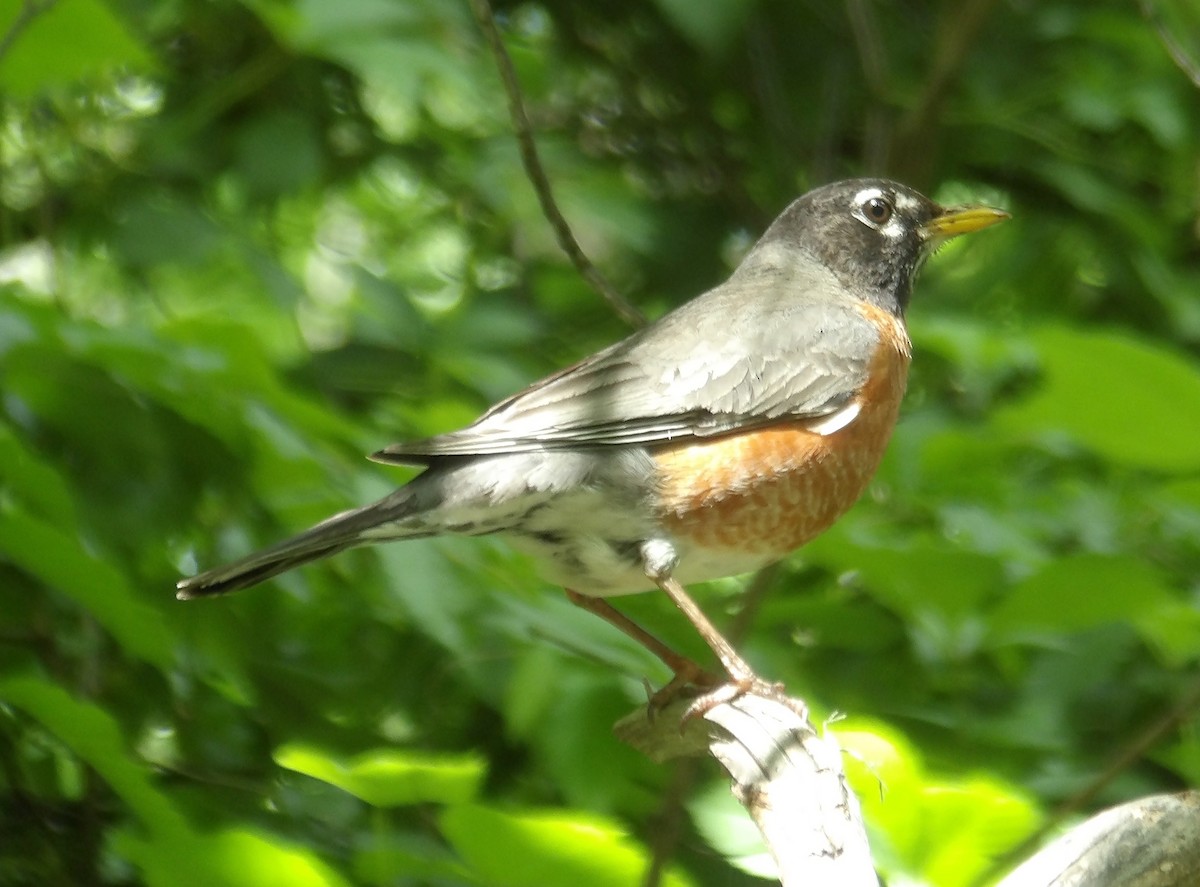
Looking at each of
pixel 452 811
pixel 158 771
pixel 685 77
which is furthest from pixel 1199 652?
pixel 685 77

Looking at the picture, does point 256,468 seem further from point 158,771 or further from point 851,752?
point 851,752

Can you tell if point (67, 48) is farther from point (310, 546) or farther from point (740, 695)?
point (740, 695)

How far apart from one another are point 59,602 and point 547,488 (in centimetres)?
92

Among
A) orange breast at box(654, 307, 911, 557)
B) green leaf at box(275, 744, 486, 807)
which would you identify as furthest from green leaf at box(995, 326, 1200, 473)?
green leaf at box(275, 744, 486, 807)

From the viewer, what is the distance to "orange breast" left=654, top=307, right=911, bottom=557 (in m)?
2.67

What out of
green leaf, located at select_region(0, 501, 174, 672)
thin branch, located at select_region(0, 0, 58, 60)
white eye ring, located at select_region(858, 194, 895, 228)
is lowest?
white eye ring, located at select_region(858, 194, 895, 228)

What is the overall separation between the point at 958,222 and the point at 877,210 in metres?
0.19

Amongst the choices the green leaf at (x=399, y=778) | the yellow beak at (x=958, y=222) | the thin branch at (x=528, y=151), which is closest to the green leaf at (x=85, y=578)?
the green leaf at (x=399, y=778)

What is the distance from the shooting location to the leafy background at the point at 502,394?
2.26 m

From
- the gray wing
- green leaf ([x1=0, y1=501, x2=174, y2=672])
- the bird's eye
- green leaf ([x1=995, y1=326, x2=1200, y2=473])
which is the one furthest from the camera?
the bird's eye

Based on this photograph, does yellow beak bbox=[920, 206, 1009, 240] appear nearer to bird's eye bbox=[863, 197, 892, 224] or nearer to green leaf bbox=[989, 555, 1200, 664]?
bird's eye bbox=[863, 197, 892, 224]

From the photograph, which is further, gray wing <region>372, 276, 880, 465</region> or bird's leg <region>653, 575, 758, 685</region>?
gray wing <region>372, 276, 880, 465</region>

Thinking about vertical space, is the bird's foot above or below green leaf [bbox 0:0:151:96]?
below

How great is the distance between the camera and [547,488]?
2641mm
